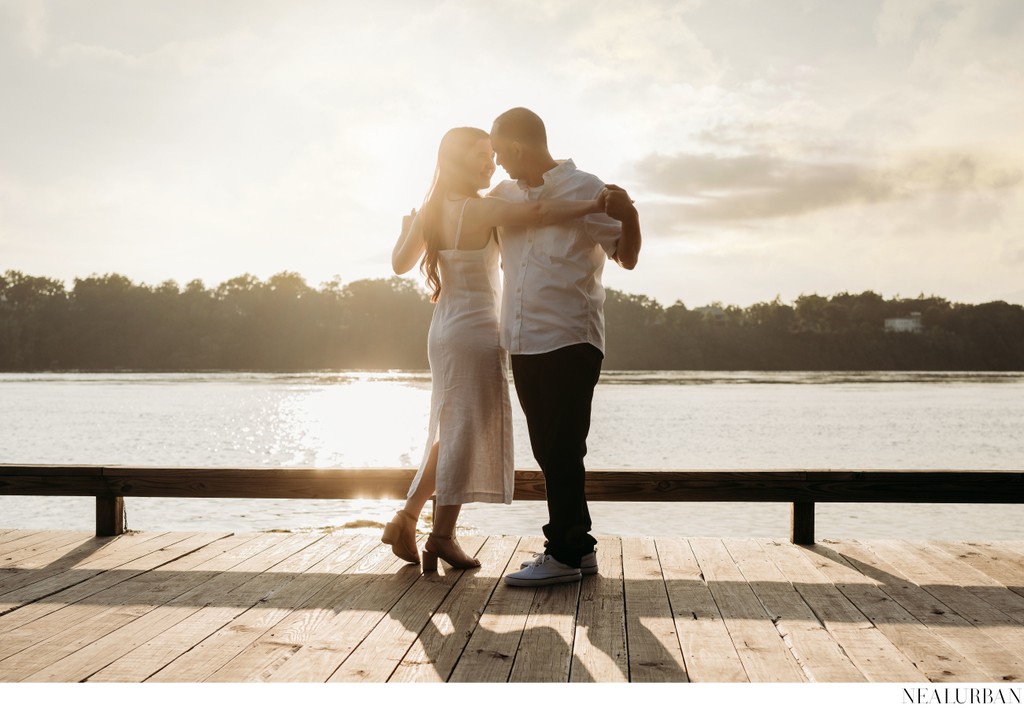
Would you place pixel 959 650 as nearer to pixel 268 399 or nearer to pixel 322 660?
pixel 322 660

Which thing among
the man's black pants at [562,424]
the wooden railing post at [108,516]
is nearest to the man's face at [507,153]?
the man's black pants at [562,424]

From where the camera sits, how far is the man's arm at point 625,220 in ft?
9.11

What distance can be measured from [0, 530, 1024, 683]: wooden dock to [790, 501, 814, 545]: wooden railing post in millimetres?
49

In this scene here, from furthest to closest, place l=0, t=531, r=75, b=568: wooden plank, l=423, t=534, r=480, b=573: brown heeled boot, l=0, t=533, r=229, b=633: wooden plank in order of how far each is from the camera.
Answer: l=0, t=531, r=75, b=568: wooden plank
l=423, t=534, r=480, b=573: brown heeled boot
l=0, t=533, r=229, b=633: wooden plank

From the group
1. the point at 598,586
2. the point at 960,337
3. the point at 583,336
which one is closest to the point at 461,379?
the point at 583,336

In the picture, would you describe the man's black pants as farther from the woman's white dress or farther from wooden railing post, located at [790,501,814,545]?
wooden railing post, located at [790,501,814,545]

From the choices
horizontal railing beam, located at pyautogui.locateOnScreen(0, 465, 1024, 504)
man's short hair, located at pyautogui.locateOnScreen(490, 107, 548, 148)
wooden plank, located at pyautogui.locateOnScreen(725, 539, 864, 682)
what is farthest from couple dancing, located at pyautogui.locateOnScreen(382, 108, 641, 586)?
wooden plank, located at pyautogui.locateOnScreen(725, 539, 864, 682)

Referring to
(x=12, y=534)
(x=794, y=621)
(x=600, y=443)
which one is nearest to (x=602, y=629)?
(x=794, y=621)

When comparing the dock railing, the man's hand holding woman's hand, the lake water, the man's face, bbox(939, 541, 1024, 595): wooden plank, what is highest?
the man's face

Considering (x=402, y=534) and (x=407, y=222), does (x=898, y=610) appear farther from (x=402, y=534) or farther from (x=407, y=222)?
(x=407, y=222)

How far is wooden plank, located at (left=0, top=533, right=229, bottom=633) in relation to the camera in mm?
2691

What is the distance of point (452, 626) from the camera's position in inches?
99.4

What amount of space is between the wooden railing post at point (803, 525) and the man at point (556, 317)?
1.20 m
